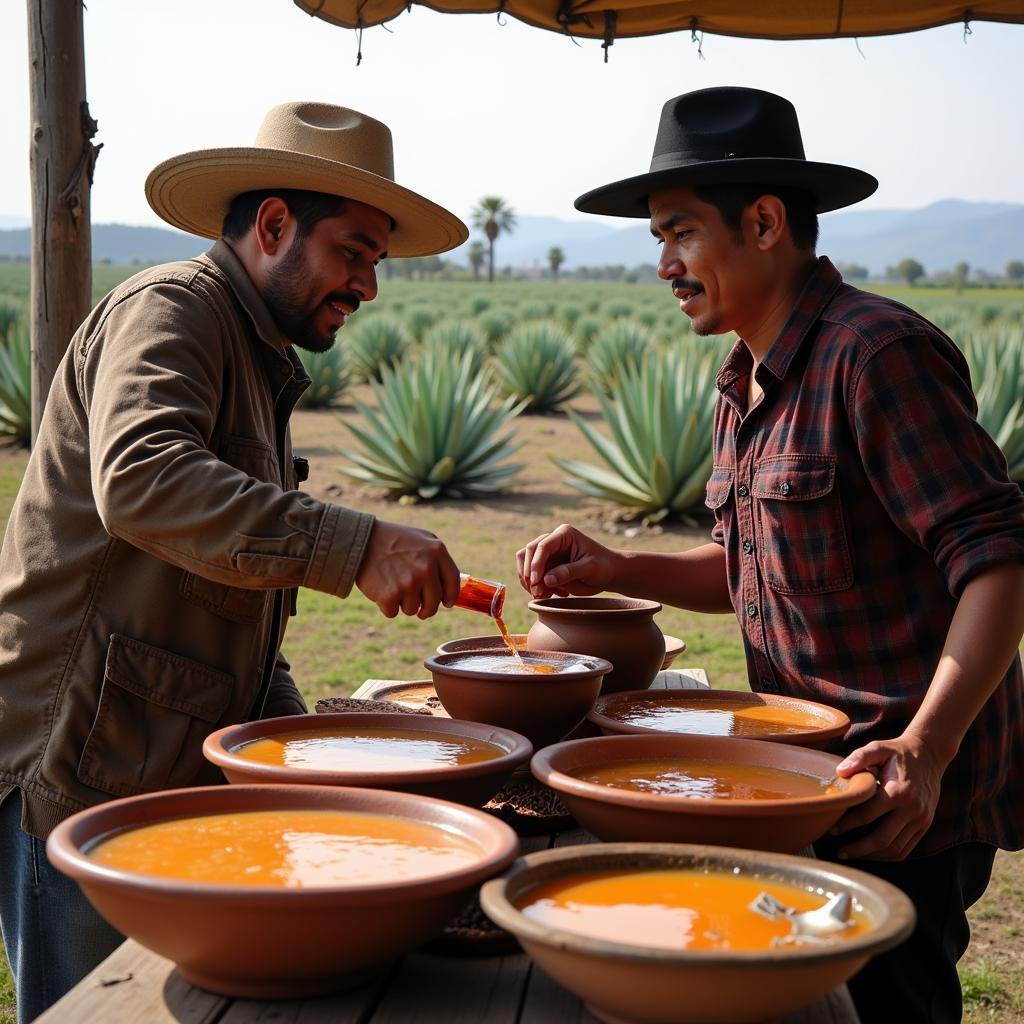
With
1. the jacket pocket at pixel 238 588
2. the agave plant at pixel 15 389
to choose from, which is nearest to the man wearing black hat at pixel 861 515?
the jacket pocket at pixel 238 588

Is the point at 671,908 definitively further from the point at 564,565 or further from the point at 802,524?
the point at 564,565

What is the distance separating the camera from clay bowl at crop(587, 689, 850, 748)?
2188mm

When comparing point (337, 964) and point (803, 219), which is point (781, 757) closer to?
point (337, 964)

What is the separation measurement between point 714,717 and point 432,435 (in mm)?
9676

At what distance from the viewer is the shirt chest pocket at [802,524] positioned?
252 centimetres

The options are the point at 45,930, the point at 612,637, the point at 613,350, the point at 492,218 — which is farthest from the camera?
the point at 492,218

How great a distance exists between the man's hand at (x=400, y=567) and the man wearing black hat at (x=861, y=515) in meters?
0.75

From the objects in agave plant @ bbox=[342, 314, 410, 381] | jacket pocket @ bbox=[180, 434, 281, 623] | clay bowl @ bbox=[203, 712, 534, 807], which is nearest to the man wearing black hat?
clay bowl @ bbox=[203, 712, 534, 807]

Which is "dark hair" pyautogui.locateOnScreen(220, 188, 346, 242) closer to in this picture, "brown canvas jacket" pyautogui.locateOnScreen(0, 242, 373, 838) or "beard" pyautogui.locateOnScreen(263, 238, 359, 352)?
"beard" pyautogui.locateOnScreen(263, 238, 359, 352)

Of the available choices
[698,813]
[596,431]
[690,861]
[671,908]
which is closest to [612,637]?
[698,813]

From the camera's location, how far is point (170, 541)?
2121 millimetres

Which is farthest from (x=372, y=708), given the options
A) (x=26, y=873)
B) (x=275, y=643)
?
(x=26, y=873)

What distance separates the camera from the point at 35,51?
11.4ft

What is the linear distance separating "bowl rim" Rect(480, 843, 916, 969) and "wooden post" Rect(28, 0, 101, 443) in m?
2.47
